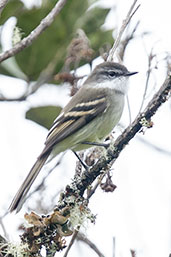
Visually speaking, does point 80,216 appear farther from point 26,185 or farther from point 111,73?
point 111,73

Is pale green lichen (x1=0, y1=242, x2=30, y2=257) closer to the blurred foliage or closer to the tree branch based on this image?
the tree branch

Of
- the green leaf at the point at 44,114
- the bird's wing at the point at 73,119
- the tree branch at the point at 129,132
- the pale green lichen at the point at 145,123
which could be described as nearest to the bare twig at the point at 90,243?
the tree branch at the point at 129,132

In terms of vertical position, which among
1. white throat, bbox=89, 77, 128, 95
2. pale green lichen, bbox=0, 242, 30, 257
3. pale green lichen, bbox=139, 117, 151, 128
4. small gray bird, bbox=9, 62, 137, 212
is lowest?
pale green lichen, bbox=0, 242, 30, 257

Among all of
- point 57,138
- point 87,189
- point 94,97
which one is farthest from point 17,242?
point 94,97

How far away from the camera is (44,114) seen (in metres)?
4.70

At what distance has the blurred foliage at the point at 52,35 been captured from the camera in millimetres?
4805

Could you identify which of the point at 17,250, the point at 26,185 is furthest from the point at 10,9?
the point at 17,250

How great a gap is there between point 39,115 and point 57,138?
288mm

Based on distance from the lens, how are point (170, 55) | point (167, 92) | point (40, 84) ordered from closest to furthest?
point (167, 92), point (170, 55), point (40, 84)

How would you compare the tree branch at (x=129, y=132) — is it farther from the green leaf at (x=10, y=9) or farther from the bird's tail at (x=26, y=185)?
the green leaf at (x=10, y=9)

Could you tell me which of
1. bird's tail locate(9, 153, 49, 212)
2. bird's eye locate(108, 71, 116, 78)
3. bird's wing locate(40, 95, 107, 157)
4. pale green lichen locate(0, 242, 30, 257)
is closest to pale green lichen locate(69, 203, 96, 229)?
pale green lichen locate(0, 242, 30, 257)

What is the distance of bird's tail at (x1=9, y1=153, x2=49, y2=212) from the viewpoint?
12.1 feet

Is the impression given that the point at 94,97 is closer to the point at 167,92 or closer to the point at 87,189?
the point at 87,189

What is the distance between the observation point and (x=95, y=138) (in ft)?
15.1
